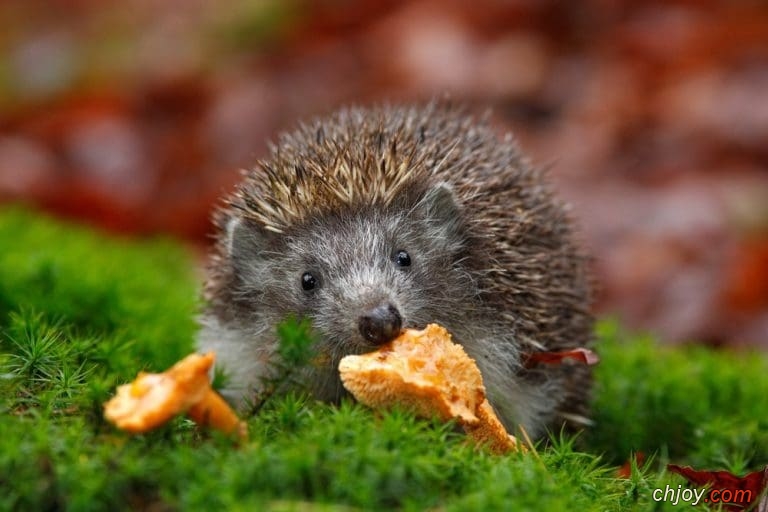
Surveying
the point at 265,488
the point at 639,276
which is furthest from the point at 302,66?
the point at 265,488

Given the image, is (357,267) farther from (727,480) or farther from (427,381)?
(727,480)

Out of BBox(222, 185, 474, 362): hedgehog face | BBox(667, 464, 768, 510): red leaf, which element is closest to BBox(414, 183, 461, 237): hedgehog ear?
BBox(222, 185, 474, 362): hedgehog face

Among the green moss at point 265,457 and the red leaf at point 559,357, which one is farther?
the red leaf at point 559,357

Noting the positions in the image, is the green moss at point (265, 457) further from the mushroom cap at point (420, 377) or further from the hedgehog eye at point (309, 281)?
the hedgehog eye at point (309, 281)

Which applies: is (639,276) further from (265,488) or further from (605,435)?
(265,488)

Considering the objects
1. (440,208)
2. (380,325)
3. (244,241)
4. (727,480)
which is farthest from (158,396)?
(727,480)

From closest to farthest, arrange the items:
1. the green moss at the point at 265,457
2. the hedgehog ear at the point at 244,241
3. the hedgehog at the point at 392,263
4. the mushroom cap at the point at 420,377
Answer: the green moss at the point at 265,457 < the mushroom cap at the point at 420,377 < the hedgehog at the point at 392,263 < the hedgehog ear at the point at 244,241

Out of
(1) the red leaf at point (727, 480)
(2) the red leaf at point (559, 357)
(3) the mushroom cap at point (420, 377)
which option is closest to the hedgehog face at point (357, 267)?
(3) the mushroom cap at point (420, 377)

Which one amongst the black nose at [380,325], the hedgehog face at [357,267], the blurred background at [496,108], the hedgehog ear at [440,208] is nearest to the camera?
the black nose at [380,325]
